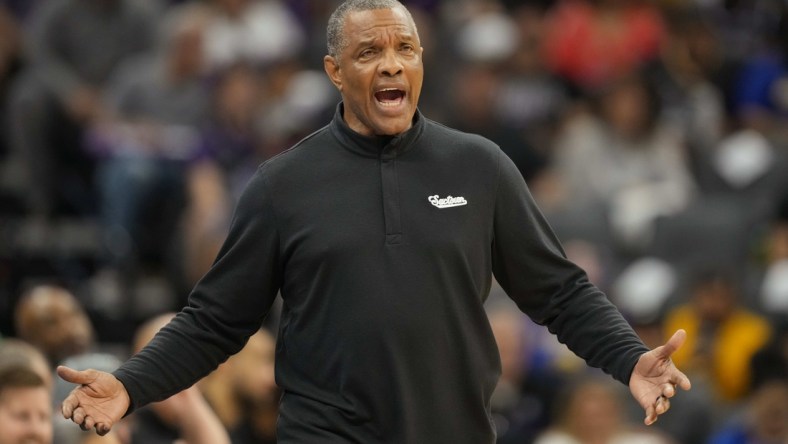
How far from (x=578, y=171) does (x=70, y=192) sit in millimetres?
3571

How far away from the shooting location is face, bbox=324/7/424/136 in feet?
15.1

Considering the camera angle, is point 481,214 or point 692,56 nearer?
point 481,214

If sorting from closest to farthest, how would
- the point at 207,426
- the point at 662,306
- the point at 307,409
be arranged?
1. the point at 307,409
2. the point at 207,426
3. the point at 662,306

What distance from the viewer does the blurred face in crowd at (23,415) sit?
5.39 metres

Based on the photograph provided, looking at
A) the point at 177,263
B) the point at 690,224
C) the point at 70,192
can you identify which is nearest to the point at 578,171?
the point at 690,224

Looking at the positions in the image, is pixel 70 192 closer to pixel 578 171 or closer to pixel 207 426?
pixel 578 171

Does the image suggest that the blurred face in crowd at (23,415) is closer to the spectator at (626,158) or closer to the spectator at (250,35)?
the spectator at (626,158)

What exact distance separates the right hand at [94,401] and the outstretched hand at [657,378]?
1.40 meters

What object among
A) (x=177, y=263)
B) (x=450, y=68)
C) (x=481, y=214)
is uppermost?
(x=481, y=214)

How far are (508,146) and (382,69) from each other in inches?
264

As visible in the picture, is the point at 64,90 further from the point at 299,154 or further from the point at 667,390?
the point at 667,390

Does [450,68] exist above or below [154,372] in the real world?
below

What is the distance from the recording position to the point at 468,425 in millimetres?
4555

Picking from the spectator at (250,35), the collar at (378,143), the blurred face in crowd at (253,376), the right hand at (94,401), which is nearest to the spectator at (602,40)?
the spectator at (250,35)
